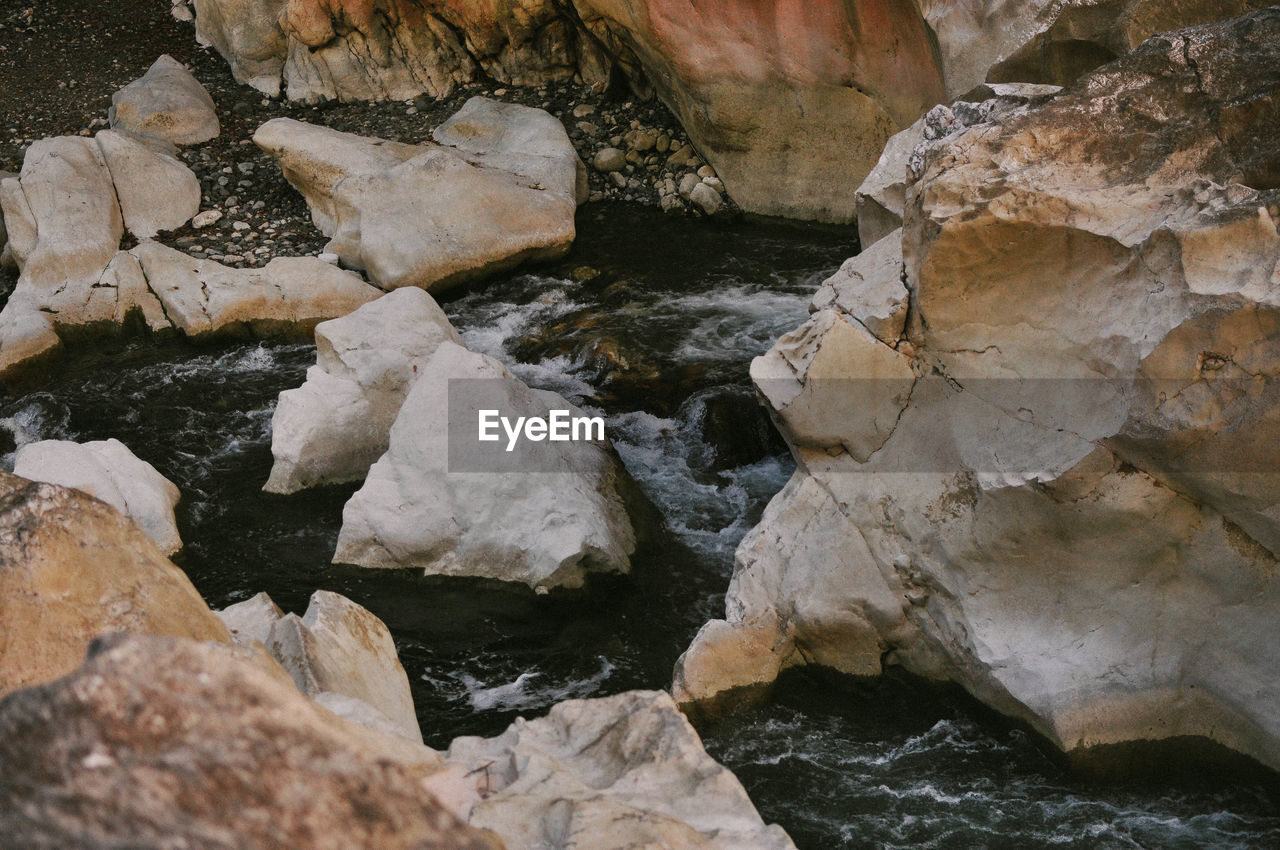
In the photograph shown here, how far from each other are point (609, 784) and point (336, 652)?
131 cm

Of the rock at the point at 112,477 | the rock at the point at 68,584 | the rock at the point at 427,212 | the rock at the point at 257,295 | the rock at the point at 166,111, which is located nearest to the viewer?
the rock at the point at 68,584

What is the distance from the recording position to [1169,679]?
5133mm

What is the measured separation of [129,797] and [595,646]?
486 cm

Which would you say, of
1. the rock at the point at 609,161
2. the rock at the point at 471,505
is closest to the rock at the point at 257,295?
the rock at the point at 609,161

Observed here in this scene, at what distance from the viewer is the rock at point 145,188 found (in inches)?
474

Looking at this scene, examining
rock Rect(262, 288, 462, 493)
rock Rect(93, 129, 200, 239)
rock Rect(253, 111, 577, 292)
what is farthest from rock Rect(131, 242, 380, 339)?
rock Rect(262, 288, 462, 493)

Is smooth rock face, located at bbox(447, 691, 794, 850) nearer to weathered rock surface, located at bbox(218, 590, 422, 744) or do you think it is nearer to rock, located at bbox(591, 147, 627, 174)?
weathered rock surface, located at bbox(218, 590, 422, 744)

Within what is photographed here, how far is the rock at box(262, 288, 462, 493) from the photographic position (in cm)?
794

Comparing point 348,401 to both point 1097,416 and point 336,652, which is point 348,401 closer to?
point 336,652

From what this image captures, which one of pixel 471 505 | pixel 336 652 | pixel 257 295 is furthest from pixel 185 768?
pixel 257 295

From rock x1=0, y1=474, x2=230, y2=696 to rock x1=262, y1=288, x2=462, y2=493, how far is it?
440 cm

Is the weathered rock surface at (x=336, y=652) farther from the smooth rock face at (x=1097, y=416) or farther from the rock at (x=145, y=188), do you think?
the rock at (x=145, y=188)

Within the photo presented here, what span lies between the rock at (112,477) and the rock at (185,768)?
580 centimetres

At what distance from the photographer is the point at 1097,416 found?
16.5 feet
